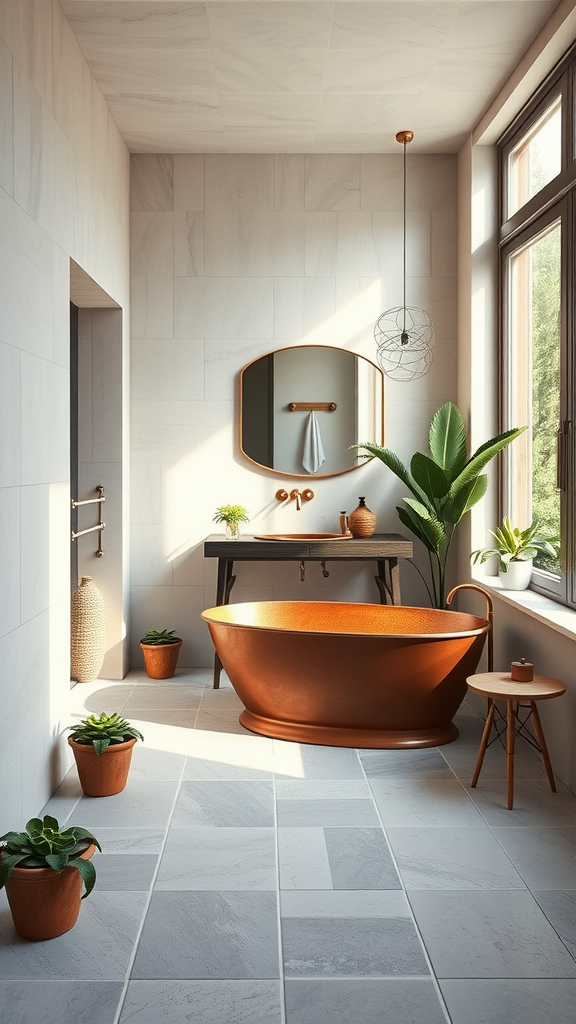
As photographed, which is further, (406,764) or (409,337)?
(409,337)

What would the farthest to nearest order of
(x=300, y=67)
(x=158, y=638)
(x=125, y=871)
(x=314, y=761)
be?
(x=158, y=638) < (x=300, y=67) < (x=314, y=761) < (x=125, y=871)

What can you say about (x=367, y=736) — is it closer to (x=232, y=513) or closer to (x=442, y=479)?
(x=442, y=479)

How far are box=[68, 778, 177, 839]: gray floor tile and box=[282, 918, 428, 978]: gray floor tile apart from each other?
2.80ft

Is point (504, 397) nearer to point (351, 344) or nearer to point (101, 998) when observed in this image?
point (351, 344)

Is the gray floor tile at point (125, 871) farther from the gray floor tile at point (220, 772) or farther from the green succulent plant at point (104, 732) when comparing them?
the gray floor tile at point (220, 772)

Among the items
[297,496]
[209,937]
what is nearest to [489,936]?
[209,937]

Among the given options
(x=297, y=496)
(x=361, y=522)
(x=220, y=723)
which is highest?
(x=297, y=496)

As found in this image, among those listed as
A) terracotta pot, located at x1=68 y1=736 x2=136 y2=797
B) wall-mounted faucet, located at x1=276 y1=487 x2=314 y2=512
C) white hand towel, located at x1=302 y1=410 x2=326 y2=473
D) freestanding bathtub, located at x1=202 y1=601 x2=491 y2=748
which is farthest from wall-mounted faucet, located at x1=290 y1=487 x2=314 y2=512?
terracotta pot, located at x1=68 y1=736 x2=136 y2=797

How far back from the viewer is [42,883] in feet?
7.41

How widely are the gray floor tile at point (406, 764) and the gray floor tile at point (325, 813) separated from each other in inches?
12.7

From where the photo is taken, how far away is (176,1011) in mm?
2000

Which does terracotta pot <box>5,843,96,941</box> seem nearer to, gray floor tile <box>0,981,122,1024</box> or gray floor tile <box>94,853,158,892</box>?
gray floor tile <box>0,981,122,1024</box>

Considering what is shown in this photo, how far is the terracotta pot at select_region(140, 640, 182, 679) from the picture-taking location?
5141 mm

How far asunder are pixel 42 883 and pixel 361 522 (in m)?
3.15
